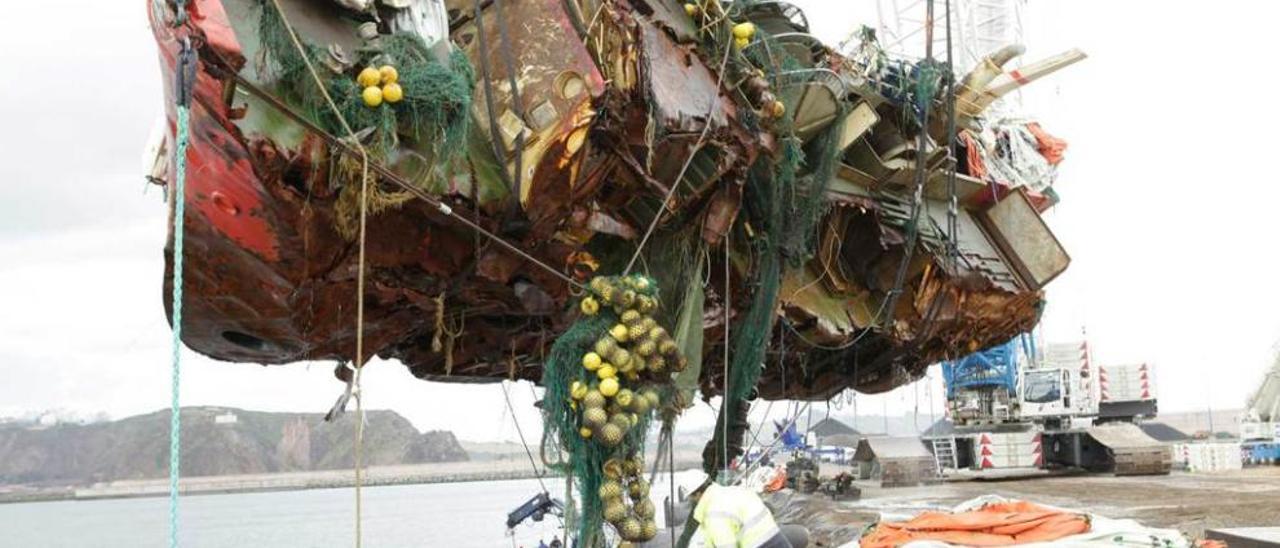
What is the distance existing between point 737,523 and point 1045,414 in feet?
77.8

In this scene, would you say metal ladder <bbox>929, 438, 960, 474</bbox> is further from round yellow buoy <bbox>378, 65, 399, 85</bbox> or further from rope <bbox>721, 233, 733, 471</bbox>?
round yellow buoy <bbox>378, 65, 399, 85</bbox>

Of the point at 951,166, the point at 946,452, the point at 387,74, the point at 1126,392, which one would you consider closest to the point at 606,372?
the point at 387,74

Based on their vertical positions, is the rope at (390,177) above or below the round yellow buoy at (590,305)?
above

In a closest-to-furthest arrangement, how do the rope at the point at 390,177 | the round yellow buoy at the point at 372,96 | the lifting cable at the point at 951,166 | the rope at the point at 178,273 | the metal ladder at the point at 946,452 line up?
the rope at the point at 178,273, the rope at the point at 390,177, the round yellow buoy at the point at 372,96, the lifting cable at the point at 951,166, the metal ladder at the point at 946,452

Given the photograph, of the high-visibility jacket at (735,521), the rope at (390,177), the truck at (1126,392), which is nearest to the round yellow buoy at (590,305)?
the rope at (390,177)

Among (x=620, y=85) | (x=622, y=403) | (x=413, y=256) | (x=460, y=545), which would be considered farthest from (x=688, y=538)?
(x=460, y=545)

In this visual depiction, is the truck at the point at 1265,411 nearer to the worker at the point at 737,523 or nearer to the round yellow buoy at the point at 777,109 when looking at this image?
the round yellow buoy at the point at 777,109

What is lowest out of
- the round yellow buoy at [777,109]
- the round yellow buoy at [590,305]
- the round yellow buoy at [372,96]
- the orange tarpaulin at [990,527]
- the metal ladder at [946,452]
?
the metal ladder at [946,452]

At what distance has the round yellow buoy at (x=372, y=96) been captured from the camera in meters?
6.06

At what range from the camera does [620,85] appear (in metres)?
6.91

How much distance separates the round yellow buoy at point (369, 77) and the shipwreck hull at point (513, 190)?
383 mm

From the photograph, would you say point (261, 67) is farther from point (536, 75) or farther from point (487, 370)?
point (487, 370)

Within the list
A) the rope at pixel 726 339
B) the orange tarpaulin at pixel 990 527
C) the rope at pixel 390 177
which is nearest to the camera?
the rope at pixel 390 177

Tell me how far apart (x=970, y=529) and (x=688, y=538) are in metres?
2.30
